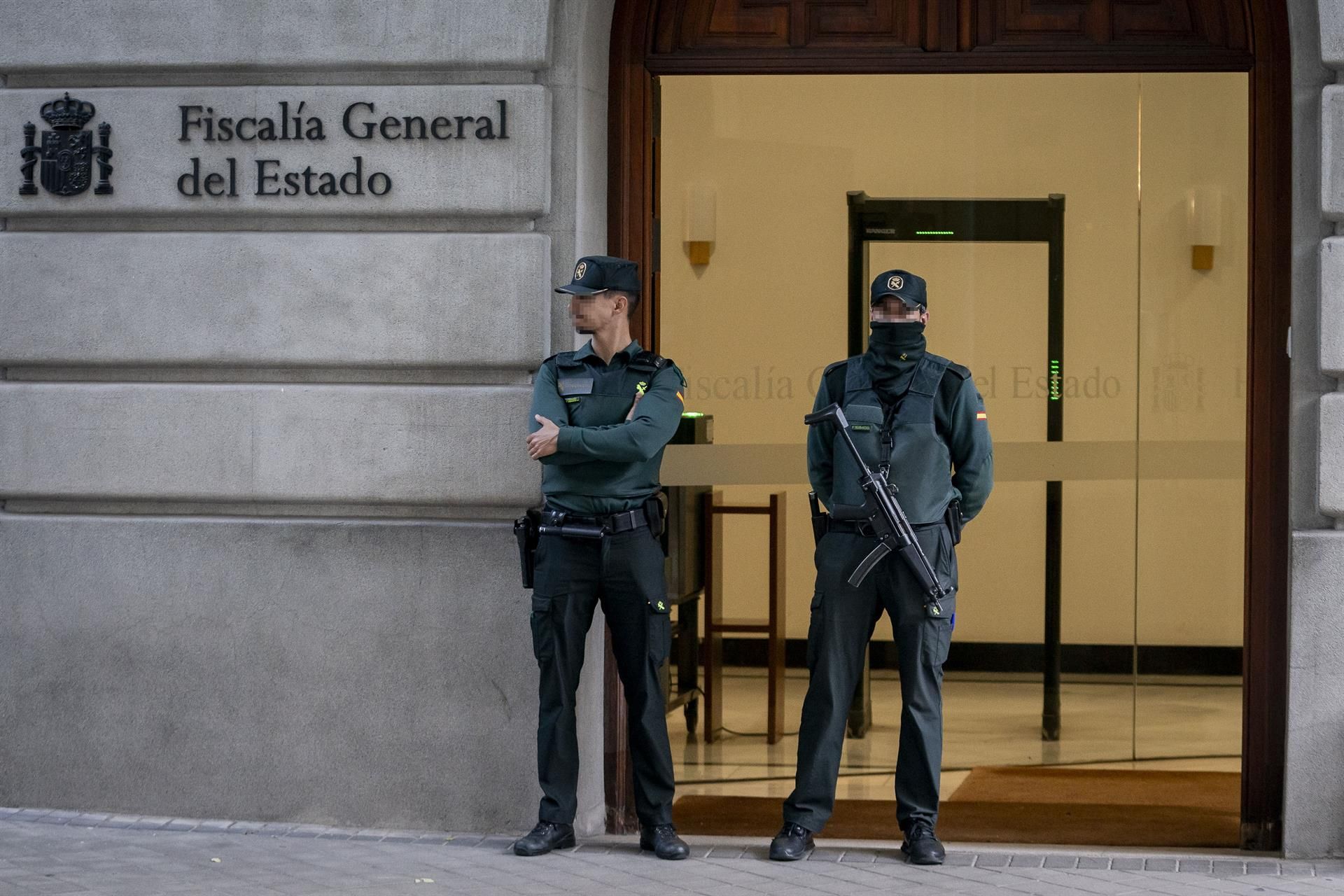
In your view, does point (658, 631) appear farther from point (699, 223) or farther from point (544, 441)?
point (699, 223)

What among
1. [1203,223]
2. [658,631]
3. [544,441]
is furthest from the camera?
[1203,223]

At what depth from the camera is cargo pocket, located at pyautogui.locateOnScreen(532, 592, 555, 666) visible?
248 inches

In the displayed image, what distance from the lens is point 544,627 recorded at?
630 centimetres

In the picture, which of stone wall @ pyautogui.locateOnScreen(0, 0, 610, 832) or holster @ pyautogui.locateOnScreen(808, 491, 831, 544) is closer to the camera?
holster @ pyautogui.locateOnScreen(808, 491, 831, 544)

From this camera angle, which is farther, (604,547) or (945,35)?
(945,35)

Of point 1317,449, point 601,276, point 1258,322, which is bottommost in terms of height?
point 1317,449

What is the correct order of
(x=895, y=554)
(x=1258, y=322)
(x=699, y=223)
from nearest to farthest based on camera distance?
(x=895, y=554)
(x=1258, y=322)
(x=699, y=223)

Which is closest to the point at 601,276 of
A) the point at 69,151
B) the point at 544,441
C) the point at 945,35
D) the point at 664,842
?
the point at 544,441

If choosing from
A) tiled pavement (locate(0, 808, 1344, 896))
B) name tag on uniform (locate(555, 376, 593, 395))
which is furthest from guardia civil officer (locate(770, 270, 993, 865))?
name tag on uniform (locate(555, 376, 593, 395))

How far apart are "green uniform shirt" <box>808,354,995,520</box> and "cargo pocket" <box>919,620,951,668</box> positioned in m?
0.43

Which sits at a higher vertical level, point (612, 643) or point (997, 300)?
point (997, 300)

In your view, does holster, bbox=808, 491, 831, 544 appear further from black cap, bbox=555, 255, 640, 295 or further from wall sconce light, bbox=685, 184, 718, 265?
wall sconce light, bbox=685, 184, 718, 265

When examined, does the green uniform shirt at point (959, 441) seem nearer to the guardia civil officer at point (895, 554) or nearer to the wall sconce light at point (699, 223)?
the guardia civil officer at point (895, 554)

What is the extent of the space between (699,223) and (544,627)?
2006 mm
